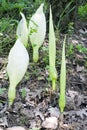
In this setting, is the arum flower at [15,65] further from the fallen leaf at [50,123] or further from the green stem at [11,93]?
the fallen leaf at [50,123]

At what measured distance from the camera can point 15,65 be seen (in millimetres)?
2500

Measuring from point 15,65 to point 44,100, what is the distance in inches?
13.6

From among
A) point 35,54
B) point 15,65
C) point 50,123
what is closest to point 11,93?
point 15,65

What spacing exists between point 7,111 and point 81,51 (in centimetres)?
110

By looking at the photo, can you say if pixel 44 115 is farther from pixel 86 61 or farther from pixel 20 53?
pixel 86 61

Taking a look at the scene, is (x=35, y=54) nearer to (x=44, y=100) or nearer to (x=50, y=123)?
(x=44, y=100)

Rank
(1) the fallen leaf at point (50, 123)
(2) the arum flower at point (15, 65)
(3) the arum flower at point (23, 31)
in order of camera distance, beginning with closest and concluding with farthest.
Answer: (1) the fallen leaf at point (50, 123) < (2) the arum flower at point (15, 65) < (3) the arum flower at point (23, 31)

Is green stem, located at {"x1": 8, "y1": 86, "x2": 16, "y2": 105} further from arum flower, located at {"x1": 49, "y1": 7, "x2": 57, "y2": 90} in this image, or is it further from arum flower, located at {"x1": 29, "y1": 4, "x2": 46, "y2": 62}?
arum flower, located at {"x1": 29, "y1": 4, "x2": 46, "y2": 62}

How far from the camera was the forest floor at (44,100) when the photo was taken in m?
2.45

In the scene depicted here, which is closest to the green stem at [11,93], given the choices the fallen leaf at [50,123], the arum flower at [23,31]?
the fallen leaf at [50,123]

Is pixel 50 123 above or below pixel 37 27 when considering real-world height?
below

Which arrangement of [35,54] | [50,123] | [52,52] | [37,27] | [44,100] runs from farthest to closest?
[35,54]
[37,27]
[44,100]
[52,52]
[50,123]

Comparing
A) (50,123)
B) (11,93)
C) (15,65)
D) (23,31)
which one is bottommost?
(50,123)

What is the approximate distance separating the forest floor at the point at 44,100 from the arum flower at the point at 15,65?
9 centimetres
